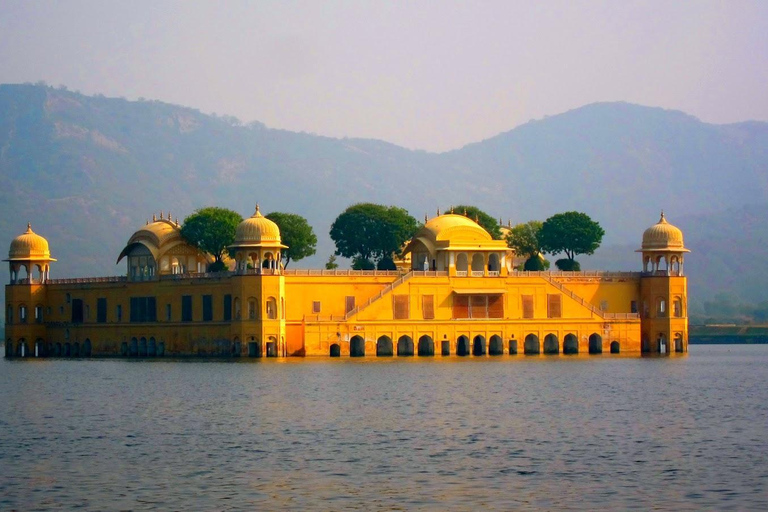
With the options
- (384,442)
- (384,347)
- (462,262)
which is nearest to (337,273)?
(384,347)

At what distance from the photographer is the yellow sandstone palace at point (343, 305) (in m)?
84.9

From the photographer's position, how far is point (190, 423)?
45.8 metres

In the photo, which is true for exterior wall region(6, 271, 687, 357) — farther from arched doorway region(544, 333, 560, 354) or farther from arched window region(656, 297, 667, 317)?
arched doorway region(544, 333, 560, 354)

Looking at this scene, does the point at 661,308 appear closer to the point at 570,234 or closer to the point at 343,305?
the point at 570,234

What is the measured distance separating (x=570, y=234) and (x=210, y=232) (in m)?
24.8

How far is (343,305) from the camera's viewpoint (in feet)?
291

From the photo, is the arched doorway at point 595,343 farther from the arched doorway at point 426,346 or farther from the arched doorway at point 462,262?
the arched doorway at point 426,346

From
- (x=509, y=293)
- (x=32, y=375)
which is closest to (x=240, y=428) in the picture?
(x=32, y=375)

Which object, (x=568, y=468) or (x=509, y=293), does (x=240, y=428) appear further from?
(x=509, y=293)

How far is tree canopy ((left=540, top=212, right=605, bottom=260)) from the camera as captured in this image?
339ft

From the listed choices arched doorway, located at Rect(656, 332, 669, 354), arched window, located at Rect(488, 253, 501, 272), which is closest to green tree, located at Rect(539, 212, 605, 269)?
arched doorway, located at Rect(656, 332, 669, 354)

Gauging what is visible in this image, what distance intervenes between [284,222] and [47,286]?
15988mm

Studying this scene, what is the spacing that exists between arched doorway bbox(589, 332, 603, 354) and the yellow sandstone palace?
84mm

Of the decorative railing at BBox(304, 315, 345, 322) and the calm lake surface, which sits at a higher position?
the decorative railing at BBox(304, 315, 345, 322)
